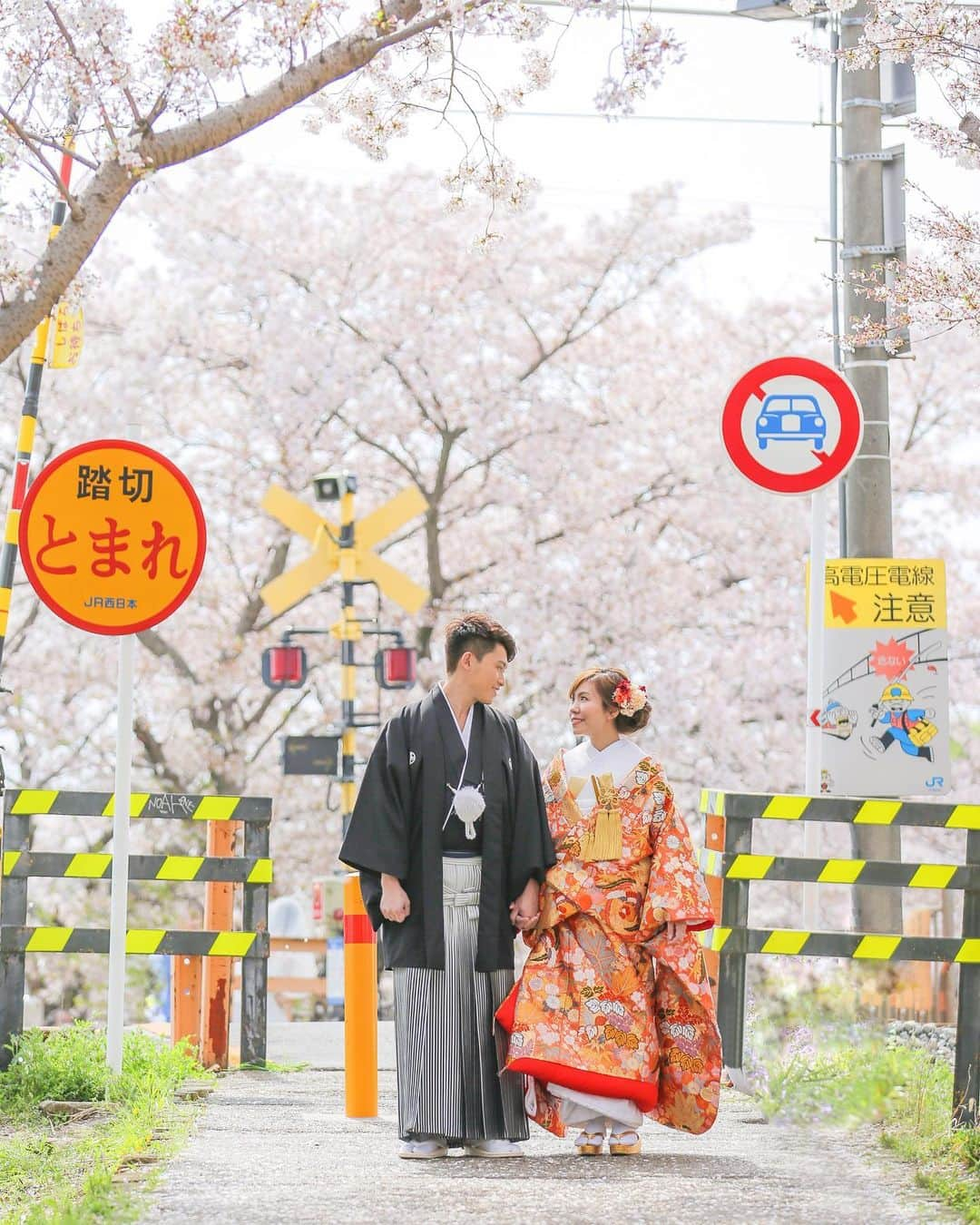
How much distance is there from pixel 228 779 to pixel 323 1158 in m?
12.9

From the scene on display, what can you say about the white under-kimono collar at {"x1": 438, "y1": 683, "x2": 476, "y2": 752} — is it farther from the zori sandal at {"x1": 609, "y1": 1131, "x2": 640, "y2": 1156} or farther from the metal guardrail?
the metal guardrail

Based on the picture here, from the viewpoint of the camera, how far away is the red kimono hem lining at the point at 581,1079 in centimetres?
521

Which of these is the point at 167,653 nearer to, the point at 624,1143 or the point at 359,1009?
the point at 359,1009

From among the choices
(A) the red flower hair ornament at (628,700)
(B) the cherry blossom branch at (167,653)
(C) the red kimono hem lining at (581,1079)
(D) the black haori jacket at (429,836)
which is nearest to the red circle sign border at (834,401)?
(A) the red flower hair ornament at (628,700)

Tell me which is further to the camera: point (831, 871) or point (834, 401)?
point (834, 401)

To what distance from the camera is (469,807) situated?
5.40 meters

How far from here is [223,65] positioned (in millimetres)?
5523

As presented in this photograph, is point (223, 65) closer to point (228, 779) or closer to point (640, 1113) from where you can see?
point (640, 1113)

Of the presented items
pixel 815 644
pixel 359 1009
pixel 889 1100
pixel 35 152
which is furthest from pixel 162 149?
pixel 889 1100

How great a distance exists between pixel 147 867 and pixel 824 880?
2908 millimetres

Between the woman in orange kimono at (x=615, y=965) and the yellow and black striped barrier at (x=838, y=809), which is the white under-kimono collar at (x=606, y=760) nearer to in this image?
the woman in orange kimono at (x=615, y=965)

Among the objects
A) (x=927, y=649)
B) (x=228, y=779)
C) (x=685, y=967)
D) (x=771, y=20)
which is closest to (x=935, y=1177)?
(x=685, y=967)

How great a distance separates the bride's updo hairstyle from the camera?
18.0ft

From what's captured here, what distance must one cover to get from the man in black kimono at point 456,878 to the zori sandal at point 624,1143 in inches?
11.9
